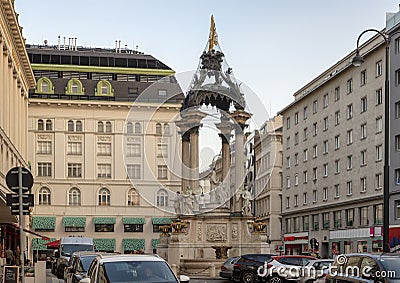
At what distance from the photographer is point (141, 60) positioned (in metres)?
89.4

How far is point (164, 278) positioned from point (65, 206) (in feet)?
229

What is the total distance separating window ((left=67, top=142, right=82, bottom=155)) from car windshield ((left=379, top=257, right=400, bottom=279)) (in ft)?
234

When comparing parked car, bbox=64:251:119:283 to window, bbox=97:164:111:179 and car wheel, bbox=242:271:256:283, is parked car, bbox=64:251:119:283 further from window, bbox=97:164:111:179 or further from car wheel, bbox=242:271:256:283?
window, bbox=97:164:111:179

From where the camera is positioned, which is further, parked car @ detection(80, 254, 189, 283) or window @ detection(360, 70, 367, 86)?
window @ detection(360, 70, 367, 86)

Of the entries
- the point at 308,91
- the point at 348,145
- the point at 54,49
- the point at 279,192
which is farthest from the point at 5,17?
the point at 279,192

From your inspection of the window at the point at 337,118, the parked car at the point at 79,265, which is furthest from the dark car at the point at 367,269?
the window at the point at 337,118

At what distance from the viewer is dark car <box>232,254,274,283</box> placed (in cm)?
3281

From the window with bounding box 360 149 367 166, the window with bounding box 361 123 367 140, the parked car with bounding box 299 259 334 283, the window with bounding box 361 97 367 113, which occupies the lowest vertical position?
the parked car with bounding box 299 259 334 283

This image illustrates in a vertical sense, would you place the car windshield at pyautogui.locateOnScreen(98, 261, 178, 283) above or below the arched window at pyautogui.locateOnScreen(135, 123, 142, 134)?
below

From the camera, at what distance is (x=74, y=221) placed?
3258 inches

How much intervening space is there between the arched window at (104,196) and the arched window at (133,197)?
7.88 ft

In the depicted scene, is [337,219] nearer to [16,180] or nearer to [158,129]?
[158,129]

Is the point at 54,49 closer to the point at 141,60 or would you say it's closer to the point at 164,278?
the point at 141,60

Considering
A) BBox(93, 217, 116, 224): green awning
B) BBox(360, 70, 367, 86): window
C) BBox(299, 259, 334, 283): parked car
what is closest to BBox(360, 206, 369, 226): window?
BBox(360, 70, 367, 86): window
